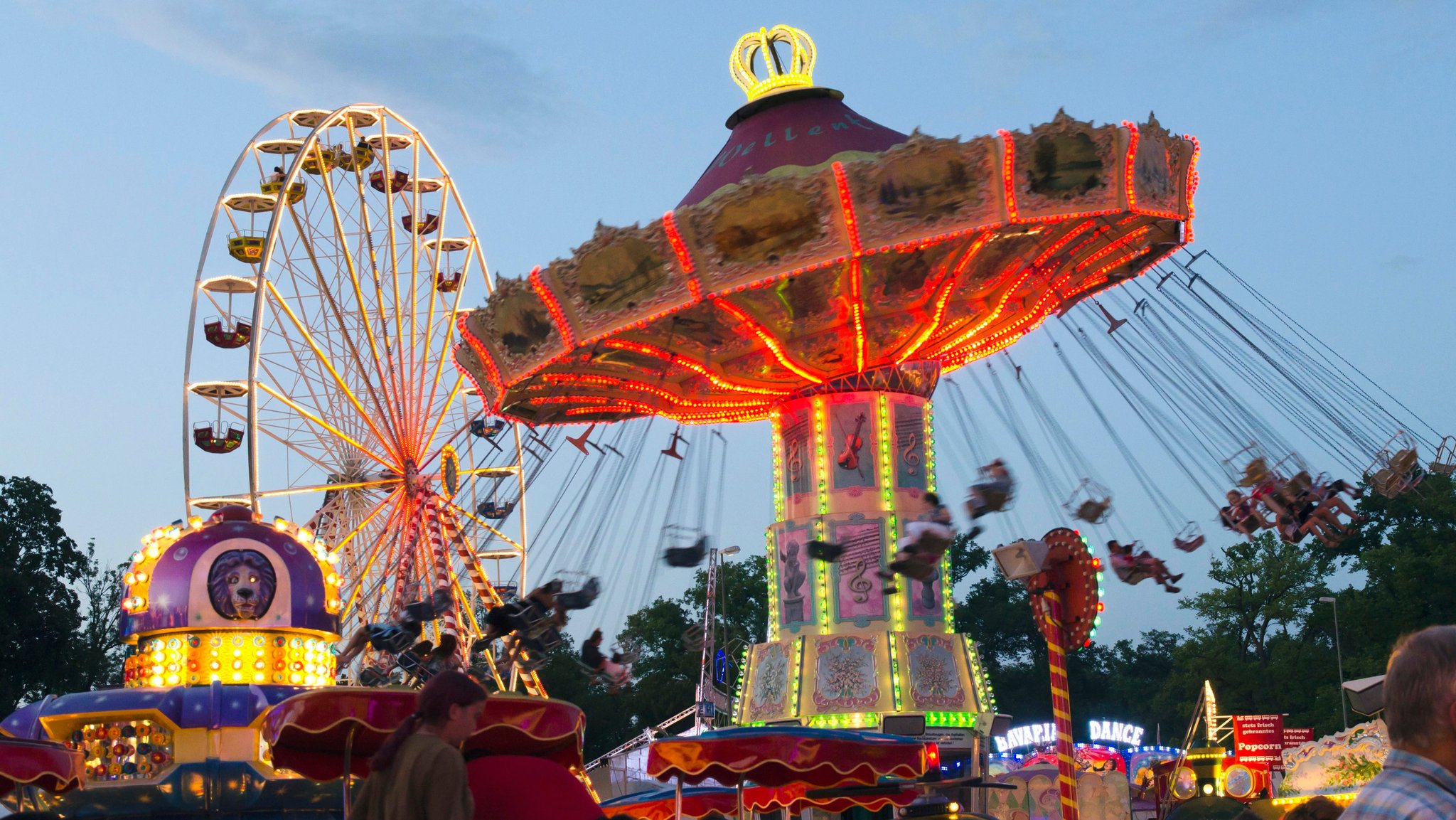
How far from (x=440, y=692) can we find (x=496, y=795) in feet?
1.15

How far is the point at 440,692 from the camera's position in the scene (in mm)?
4352

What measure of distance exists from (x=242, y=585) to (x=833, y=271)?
8073 mm

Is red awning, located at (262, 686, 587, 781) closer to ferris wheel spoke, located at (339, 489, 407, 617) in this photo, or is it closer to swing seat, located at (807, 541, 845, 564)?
swing seat, located at (807, 541, 845, 564)

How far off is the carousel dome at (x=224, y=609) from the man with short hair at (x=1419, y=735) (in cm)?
1464

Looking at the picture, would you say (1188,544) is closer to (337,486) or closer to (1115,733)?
(337,486)

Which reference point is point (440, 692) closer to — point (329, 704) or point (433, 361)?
point (329, 704)

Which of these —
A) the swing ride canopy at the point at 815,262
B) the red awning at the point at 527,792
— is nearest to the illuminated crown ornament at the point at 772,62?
the swing ride canopy at the point at 815,262

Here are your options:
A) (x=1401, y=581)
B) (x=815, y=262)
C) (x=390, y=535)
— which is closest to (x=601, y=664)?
(x=815, y=262)

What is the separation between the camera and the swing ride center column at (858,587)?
67.5 ft

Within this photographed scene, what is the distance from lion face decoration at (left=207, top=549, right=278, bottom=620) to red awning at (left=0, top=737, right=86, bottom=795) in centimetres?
459

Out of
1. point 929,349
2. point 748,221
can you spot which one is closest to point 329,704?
point 748,221

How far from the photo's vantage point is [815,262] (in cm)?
1728

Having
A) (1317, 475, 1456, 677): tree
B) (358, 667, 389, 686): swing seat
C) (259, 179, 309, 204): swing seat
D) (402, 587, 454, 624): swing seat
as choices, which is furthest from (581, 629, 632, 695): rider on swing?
(1317, 475, 1456, 677): tree

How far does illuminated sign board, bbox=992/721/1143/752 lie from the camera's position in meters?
37.3
